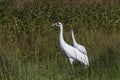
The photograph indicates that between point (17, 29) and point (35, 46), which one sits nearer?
point (35, 46)

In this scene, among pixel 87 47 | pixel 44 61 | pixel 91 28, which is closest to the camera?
pixel 44 61

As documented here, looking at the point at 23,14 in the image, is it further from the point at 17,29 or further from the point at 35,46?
the point at 35,46

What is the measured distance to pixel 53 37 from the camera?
Result: 36.5 feet

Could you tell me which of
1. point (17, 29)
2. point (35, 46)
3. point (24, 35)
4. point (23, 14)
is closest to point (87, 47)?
point (35, 46)

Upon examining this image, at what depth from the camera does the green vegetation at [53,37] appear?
6.73 metres

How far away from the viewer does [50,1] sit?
13711 mm

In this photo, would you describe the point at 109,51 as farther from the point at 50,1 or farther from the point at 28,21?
the point at 50,1

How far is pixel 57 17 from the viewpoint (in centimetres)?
1321

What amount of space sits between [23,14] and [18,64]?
6.62 m

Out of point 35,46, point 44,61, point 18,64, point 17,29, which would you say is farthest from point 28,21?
point 18,64

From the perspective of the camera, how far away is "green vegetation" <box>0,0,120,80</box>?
6.73 metres

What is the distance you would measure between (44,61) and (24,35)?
2.76 meters

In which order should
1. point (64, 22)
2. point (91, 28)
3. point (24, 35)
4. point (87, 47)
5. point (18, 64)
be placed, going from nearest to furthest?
A: point (18, 64) → point (87, 47) → point (24, 35) → point (91, 28) → point (64, 22)

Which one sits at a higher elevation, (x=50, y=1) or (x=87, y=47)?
(x=50, y=1)
